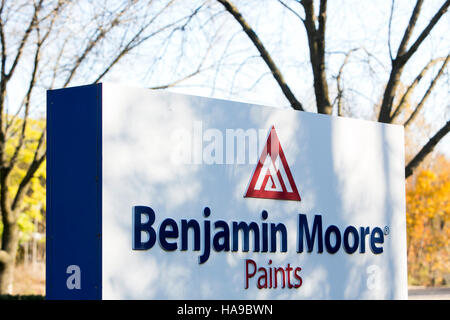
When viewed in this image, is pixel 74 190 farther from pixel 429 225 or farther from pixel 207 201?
pixel 429 225

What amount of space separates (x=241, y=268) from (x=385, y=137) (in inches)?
106

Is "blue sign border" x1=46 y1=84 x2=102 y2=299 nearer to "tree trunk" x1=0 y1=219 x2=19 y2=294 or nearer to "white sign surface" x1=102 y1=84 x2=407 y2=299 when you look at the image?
"white sign surface" x1=102 y1=84 x2=407 y2=299

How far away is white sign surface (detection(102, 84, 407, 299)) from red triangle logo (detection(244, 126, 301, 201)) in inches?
0.5

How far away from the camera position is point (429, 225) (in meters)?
30.2

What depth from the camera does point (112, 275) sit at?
652cm

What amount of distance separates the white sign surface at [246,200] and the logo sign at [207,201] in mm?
13

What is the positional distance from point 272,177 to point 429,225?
23.8 m

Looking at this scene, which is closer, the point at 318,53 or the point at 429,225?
the point at 318,53

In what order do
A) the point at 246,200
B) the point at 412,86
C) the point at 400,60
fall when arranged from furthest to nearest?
the point at 412,86 → the point at 400,60 → the point at 246,200

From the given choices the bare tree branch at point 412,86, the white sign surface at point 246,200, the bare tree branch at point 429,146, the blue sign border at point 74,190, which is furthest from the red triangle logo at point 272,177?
the bare tree branch at point 412,86

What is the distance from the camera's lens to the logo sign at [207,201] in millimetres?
6645

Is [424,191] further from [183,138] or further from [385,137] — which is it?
[183,138]

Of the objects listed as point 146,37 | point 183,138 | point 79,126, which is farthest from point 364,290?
point 146,37

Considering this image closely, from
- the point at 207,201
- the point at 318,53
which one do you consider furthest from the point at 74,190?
the point at 318,53
